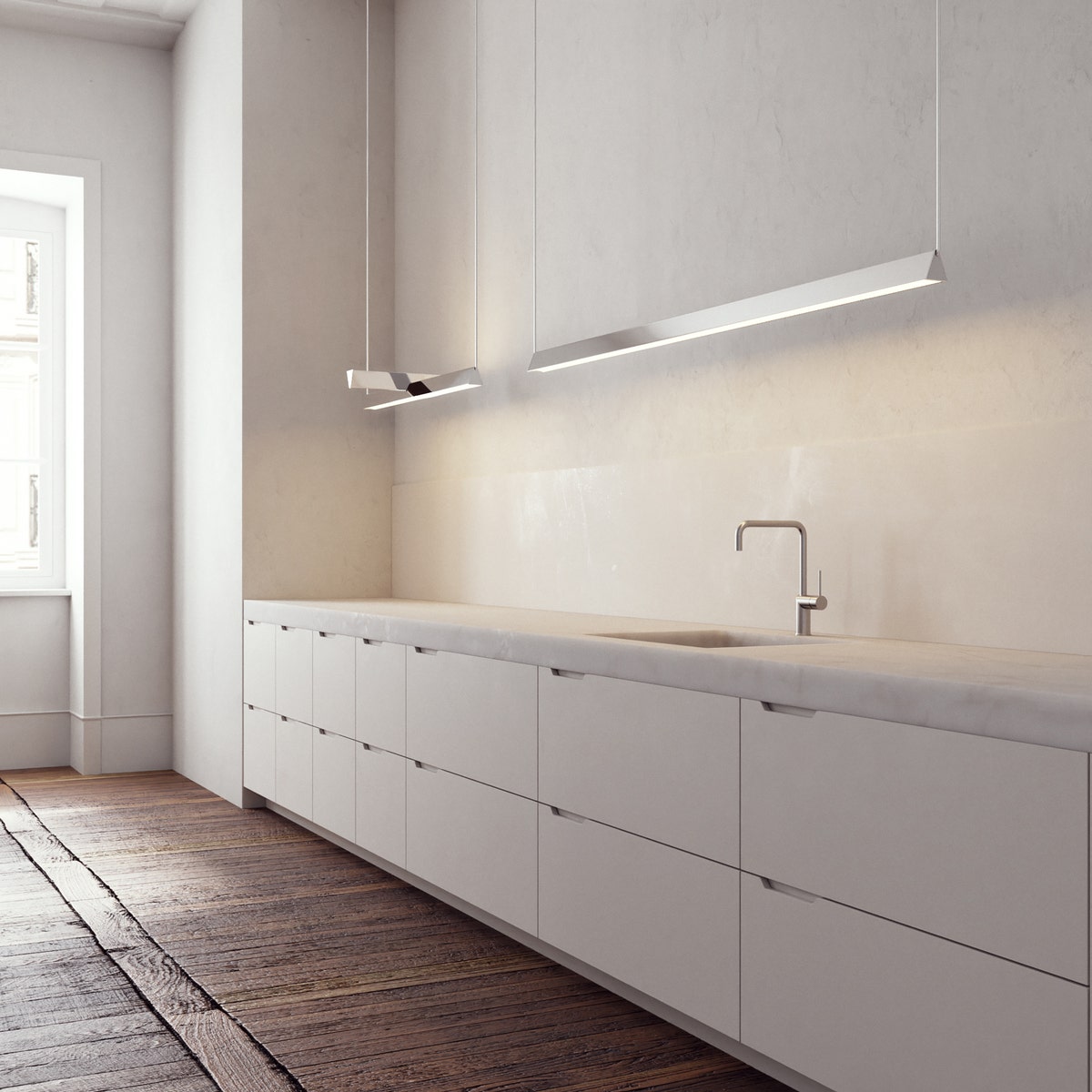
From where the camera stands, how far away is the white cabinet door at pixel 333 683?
12.2ft

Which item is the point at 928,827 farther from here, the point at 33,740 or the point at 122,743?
the point at 33,740

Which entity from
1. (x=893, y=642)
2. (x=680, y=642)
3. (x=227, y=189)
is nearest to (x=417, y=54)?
(x=227, y=189)

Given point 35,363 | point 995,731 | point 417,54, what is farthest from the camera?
point 35,363

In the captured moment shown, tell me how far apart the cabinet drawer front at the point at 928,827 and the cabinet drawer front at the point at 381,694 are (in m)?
1.48

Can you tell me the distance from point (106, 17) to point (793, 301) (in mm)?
4027

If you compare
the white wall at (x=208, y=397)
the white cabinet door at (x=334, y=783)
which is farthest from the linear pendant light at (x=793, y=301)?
the white wall at (x=208, y=397)

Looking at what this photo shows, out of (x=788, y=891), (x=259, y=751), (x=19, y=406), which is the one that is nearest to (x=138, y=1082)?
(x=788, y=891)

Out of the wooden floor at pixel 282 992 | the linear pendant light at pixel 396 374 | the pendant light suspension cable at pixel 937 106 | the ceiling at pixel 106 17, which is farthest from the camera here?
the ceiling at pixel 106 17

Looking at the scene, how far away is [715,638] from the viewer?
2.97m

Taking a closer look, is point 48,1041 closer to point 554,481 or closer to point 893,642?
point 893,642

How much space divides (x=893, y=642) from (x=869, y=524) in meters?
0.29

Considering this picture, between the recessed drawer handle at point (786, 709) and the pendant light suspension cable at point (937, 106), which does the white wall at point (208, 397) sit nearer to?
the pendant light suspension cable at point (937, 106)

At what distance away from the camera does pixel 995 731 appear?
164cm

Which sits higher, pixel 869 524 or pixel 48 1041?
pixel 869 524
